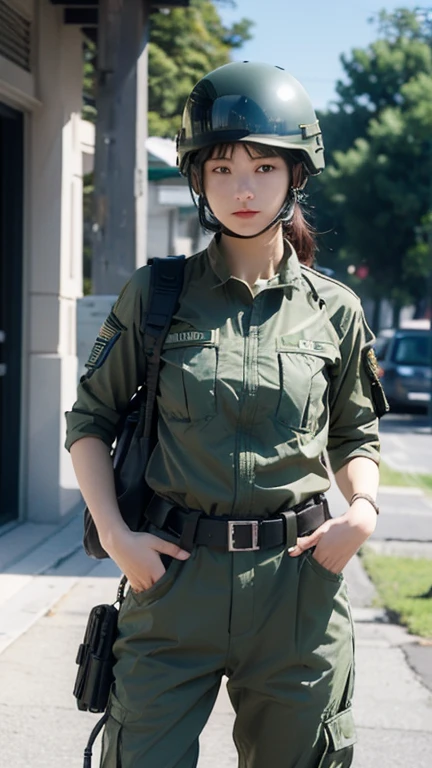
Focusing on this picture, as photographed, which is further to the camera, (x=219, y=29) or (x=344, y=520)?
(x=219, y=29)

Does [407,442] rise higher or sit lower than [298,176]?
lower

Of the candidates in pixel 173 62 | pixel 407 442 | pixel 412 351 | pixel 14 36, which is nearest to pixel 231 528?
pixel 14 36

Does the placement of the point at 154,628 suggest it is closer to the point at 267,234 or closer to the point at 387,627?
the point at 267,234

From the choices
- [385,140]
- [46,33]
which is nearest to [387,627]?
[46,33]

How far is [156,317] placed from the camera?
237 centimetres

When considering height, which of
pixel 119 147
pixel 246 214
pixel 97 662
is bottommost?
pixel 97 662

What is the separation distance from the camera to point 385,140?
35.8 m

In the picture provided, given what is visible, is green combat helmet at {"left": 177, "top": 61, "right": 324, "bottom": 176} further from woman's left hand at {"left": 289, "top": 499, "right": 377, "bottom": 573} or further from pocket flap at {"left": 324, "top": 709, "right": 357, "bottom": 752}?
pocket flap at {"left": 324, "top": 709, "right": 357, "bottom": 752}

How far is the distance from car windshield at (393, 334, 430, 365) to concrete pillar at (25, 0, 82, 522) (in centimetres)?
1596

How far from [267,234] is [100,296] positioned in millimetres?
5017

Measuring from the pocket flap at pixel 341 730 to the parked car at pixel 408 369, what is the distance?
19924mm

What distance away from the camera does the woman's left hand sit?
235 centimetres

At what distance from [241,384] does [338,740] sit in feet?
2.36

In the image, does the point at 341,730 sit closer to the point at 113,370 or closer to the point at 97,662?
the point at 97,662
